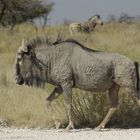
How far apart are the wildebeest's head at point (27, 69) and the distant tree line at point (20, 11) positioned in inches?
1185

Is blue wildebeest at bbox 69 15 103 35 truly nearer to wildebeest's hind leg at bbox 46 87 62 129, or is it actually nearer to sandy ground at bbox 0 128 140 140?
wildebeest's hind leg at bbox 46 87 62 129

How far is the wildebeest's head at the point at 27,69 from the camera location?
11992 mm

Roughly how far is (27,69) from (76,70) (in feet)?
3.23

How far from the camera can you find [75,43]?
1219 cm

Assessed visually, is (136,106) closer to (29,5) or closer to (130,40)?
(130,40)

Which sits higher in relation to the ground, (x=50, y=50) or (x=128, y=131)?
(x=50, y=50)

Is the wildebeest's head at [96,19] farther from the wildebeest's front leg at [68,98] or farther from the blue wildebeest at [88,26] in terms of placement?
the wildebeest's front leg at [68,98]

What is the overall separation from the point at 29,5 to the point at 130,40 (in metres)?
12.3

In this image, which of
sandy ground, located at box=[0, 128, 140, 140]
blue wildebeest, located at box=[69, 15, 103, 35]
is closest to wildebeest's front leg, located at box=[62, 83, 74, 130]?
sandy ground, located at box=[0, 128, 140, 140]

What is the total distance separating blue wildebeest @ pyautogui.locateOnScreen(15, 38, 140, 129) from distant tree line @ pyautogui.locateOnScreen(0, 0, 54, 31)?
98.8 feet

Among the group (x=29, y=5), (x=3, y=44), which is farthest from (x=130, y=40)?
(x=29, y=5)

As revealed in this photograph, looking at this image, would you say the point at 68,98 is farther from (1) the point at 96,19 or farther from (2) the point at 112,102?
(1) the point at 96,19

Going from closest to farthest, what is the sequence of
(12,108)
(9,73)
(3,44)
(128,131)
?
(128,131) < (12,108) < (9,73) < (3,44)

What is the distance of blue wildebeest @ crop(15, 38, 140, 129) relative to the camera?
11836 millimetres
